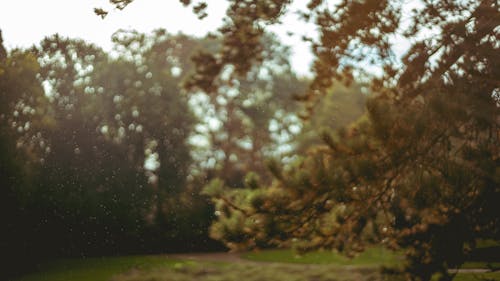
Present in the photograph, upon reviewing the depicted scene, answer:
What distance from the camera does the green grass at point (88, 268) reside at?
487 inches

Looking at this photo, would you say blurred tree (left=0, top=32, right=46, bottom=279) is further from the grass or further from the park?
the grass

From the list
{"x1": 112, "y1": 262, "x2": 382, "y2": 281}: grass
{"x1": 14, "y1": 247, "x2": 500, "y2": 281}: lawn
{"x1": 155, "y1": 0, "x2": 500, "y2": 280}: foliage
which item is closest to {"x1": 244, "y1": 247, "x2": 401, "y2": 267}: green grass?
{"x1": 14, "y1": 247, "x2": 500, "y2": 281}: lawn

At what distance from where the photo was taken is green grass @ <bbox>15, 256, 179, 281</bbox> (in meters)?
12.4

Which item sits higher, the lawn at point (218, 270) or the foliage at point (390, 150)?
the foliage at point (390, 150)

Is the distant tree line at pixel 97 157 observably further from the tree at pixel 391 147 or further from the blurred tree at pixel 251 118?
the tree at pixel 391 147

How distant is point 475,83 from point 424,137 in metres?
0.80

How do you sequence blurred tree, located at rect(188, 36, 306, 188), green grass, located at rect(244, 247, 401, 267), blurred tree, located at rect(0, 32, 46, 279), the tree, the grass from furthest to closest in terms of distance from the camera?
blurred tree, located at rect(188, 36, 306, 188)
green grass, located at rect(244, 247, 401, 267)
blurred tree, located at rect(0, 32, 46, 279)
the grass
the tree

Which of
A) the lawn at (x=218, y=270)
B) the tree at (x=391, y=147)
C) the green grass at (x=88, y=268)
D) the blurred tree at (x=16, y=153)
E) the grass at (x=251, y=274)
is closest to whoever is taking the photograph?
the tree at (x=391, y=147)

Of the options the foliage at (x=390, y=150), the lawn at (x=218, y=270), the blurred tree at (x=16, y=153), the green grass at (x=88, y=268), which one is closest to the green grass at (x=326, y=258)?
the lawn at (x=218, y=270)

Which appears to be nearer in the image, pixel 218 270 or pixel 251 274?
pixel 251 274

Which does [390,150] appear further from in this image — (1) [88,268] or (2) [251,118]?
(2) [251,118]

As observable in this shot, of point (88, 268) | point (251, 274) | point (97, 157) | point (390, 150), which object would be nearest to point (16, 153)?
point (88, 268)

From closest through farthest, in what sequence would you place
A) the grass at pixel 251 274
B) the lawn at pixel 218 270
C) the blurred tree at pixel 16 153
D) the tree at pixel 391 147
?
1. the tree at pixel 391 147
2. the grass at pixel 251 274
3. the lawn at pixel 218 270
4. the blurred tree at pixel 16 153

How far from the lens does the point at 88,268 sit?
560 inches
